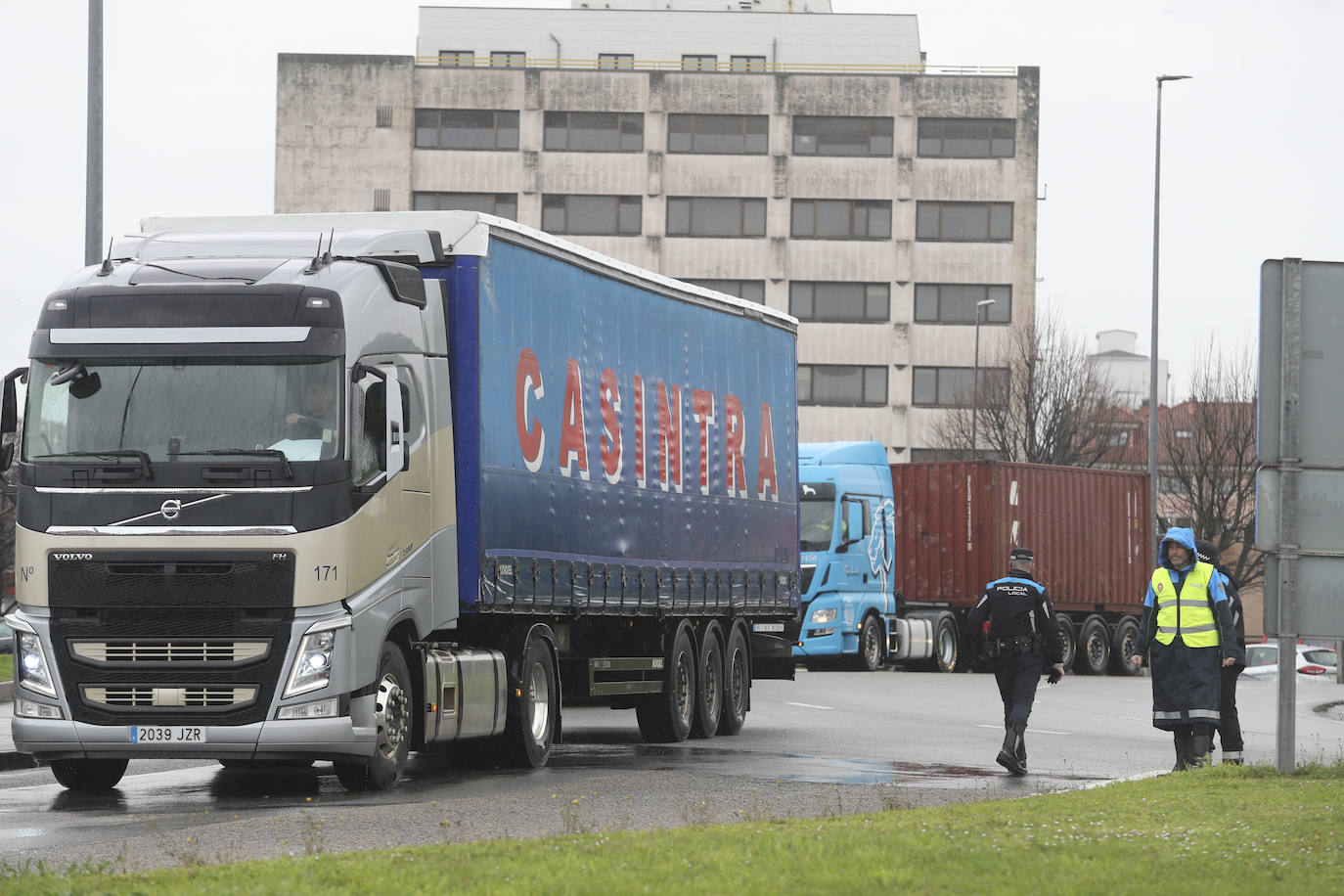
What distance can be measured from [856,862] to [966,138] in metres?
64.4

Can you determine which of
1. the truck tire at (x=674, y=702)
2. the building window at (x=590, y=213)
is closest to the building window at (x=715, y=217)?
the building window at (x=590, y=213)

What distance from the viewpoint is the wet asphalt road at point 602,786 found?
10.0 m

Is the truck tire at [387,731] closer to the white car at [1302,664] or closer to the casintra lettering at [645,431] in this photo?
the casintra lettering at [645,431]

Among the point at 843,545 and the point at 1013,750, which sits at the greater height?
the point at 843,545

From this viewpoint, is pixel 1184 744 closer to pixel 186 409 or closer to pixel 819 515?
pixel 186 409

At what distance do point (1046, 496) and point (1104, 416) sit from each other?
19.7 meters

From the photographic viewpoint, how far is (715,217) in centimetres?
7106

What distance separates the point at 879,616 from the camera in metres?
34.2

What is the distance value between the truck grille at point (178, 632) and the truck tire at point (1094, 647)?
92.1 feet

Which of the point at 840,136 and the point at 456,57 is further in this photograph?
the point at 456,57

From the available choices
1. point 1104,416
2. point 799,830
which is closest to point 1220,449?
point 1104,416

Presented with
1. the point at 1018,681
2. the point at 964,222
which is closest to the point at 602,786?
the point at 1018,681

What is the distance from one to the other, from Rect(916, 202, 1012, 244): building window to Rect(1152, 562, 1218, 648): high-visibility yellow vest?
57.4 m

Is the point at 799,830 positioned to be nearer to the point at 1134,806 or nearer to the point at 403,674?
the point at 1134,806
